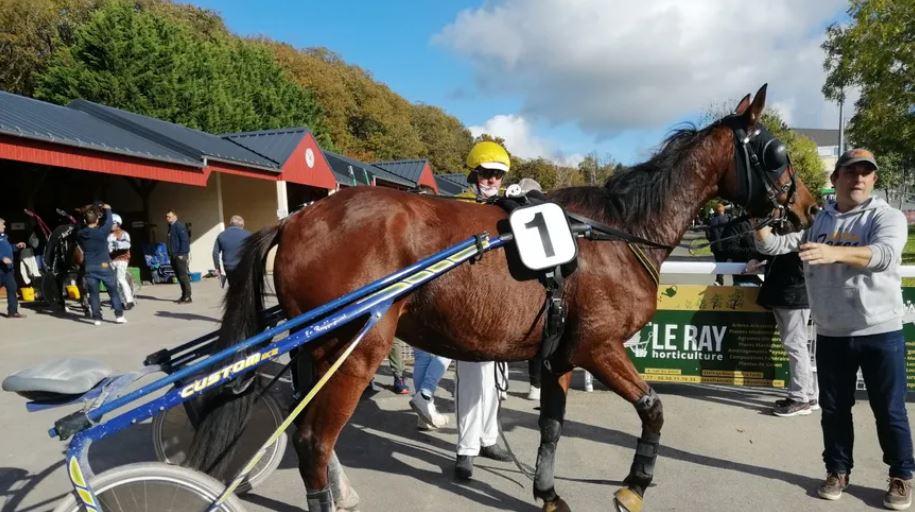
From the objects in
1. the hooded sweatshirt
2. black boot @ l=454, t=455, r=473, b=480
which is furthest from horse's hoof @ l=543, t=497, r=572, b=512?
the hooded sweatshirt

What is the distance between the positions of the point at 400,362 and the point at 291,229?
9.07 feet

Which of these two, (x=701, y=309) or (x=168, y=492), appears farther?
(x=701, y=309)

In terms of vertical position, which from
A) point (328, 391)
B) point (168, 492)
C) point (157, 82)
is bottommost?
point (168, 492)

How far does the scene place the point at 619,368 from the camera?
8.65 ft

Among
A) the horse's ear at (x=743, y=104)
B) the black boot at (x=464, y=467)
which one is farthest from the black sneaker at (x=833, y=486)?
the horse's ear at (x=743, y=104)

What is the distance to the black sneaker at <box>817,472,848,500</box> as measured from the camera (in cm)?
294

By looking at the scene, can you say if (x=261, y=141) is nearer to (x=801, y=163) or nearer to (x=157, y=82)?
(x=157, y=82)

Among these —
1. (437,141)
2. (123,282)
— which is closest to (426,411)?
(123,282)

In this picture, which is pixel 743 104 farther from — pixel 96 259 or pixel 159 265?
pixel 159 265

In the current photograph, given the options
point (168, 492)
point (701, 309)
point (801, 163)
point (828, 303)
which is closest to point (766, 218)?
point (828, 303)

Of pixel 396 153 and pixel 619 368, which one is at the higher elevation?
Answer: pixel 396 153

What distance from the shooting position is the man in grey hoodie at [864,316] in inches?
108

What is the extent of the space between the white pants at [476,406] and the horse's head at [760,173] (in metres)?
1.76

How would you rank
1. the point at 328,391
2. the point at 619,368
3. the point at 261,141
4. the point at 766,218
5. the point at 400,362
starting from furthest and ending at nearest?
the point at 261,141 → the point at 400,362 → the point at 766,218 → the point at 619,368 → the point at 328,391
